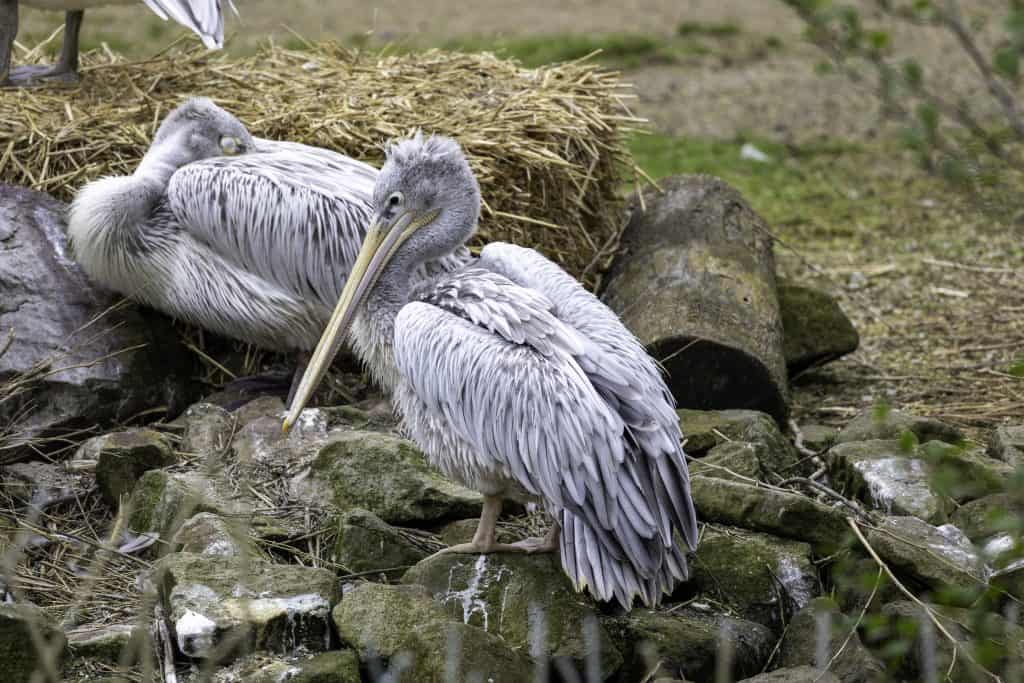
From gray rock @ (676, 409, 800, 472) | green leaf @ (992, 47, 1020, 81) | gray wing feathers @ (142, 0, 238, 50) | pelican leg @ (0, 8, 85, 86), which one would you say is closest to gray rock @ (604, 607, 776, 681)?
gray rock @ (676, 409, 800, 472)

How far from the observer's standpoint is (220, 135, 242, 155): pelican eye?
187 inches

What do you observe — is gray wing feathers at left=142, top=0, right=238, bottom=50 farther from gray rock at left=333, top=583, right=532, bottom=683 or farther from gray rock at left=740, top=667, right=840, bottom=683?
gray rock at left=740, top=667, right=840, bottom=683

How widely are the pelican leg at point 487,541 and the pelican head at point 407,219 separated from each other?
0.59m

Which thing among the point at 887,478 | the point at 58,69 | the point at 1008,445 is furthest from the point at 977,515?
the point at 58,69

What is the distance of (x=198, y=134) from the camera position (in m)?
4.73

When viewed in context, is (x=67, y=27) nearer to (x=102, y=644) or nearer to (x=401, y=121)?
(x=401, y=121)

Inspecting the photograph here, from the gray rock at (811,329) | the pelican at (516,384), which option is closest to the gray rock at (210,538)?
the pelican at (516,384)

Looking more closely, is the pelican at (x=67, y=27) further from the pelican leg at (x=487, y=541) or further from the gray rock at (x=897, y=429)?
the gray rock at (x=897, y=429)

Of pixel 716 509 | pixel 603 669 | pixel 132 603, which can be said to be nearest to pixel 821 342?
pixel 716 509

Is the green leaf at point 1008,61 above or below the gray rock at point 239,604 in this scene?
above

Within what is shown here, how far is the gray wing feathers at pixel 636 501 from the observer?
3168 mm

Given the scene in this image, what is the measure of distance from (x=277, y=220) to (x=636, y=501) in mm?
1864

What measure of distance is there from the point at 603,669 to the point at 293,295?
194cm

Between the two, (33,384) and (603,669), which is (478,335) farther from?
(33,384)
